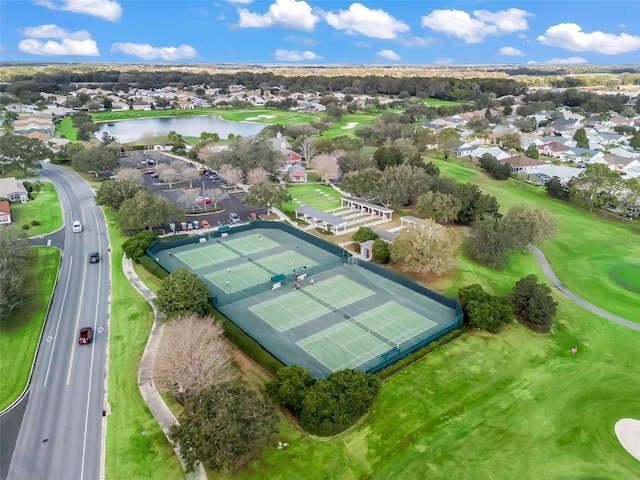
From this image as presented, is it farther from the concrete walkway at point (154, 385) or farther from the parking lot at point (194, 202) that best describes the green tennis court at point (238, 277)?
the parking lot at point (194, 202)

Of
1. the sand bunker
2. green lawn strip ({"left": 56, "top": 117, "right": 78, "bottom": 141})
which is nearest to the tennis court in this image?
the sand bunker

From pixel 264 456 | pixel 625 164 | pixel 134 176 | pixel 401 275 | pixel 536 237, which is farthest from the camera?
pixel 625 164

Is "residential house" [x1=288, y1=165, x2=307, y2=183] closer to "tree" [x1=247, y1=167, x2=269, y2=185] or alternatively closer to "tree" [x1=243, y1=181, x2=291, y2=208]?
"tree" [x1=247, y1=167, x2=269, y2=185]

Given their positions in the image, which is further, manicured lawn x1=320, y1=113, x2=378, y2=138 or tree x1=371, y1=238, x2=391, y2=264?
manicured lawn x1=320, y1=113, x2=378, y2=138

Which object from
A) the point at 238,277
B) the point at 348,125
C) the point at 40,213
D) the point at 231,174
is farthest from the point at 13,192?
the point at 348,125

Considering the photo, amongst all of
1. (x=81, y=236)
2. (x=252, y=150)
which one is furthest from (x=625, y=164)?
(x=81, y=236)

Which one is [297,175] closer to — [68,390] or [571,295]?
[571,295]

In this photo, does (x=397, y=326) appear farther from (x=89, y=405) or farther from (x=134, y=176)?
(x=134, y=176)
